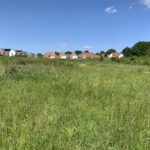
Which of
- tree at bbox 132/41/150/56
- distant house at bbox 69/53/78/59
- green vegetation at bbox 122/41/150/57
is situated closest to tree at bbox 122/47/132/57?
green vegetation at bbox 122/41/150/57

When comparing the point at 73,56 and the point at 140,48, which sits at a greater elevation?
the point at 140,48

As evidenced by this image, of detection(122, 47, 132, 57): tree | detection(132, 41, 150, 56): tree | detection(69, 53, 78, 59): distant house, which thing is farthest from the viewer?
detection(69, 53, 78, 59): distant house

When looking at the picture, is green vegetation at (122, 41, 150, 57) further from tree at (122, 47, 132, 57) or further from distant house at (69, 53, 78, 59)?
distant house at (69, 53, 78, 59)

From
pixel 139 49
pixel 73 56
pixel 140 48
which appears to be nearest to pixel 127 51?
pixel 139 49

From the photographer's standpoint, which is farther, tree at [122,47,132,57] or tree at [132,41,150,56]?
tree at [122,47,132,57]

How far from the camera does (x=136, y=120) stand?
15.5 feet

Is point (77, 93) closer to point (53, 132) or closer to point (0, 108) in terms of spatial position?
point (0, 108)

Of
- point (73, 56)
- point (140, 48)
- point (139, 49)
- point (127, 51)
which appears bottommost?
point (73, 56)

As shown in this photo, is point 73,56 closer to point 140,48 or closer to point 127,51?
point 127,51

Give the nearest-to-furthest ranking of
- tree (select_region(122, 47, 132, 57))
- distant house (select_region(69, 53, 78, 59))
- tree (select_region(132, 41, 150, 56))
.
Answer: tree (select_region(132, 41, 150, 56))
tree (select_region(122, 47, 132, 57))
distant house (select_region(69, 53, 78, 59))

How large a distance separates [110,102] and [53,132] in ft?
9.10

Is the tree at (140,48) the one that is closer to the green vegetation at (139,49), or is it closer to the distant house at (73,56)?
the green vegetation at (139,49)

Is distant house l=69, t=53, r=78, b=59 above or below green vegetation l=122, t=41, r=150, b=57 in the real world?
below

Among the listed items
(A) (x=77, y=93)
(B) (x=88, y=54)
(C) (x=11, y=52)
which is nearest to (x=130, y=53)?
(B) (x=88, y=54)
